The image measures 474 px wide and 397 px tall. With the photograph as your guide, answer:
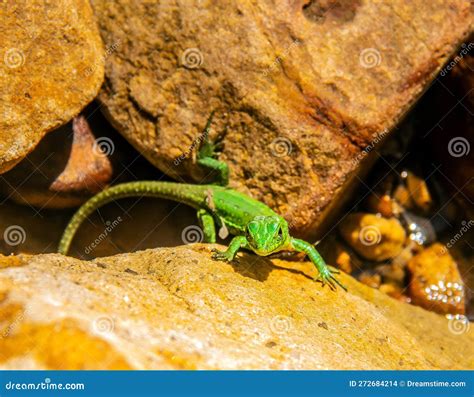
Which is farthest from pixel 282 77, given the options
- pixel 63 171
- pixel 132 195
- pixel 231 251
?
pixel 63 171

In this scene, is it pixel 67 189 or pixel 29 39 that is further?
pixel 67 189

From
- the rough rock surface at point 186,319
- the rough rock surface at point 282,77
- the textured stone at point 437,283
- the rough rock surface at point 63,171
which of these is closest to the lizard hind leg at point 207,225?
the rough rock surface at point 282,77

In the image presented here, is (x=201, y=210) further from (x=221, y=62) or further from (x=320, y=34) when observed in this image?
(x=320, y=34)

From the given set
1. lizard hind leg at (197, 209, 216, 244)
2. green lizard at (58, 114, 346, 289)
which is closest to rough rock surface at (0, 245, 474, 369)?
green lizard at (58, 114, 346, 289)

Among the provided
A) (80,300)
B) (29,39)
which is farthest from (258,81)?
(80,300)

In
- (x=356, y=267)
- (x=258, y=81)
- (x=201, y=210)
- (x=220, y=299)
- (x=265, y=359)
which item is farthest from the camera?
(x=356, y=267)
